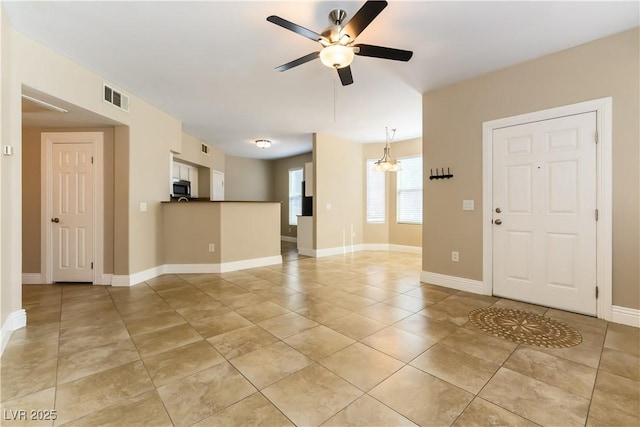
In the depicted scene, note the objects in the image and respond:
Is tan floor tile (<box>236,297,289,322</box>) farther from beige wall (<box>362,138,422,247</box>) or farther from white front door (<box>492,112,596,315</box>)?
beige wall (<box>362,138,422,247</box>)

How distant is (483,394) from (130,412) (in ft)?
6.47

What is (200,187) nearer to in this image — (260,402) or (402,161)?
(402,161)

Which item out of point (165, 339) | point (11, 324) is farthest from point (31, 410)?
point (11, 324)

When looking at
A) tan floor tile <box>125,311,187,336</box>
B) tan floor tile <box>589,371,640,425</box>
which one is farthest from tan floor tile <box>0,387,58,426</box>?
tan floor tile <box>589,371,640,425</box>

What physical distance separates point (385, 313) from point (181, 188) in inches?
203

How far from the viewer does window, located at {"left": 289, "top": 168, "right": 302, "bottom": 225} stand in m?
8.67

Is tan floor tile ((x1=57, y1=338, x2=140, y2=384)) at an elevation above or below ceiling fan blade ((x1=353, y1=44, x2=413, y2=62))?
below

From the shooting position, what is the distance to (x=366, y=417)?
145cm

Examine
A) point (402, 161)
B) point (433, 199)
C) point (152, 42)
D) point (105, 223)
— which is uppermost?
point (152, 42)

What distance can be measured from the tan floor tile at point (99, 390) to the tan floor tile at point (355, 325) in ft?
4.82

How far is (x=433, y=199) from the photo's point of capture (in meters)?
3.98

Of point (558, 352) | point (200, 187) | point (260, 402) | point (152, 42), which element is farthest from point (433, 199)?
point (200, 187)

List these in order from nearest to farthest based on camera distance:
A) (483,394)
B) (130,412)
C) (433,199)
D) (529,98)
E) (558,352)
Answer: (130,412) < (483,394) < (558,352) < (529,98) < (433,199)

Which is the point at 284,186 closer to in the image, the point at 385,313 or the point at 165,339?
the point at 385,313
